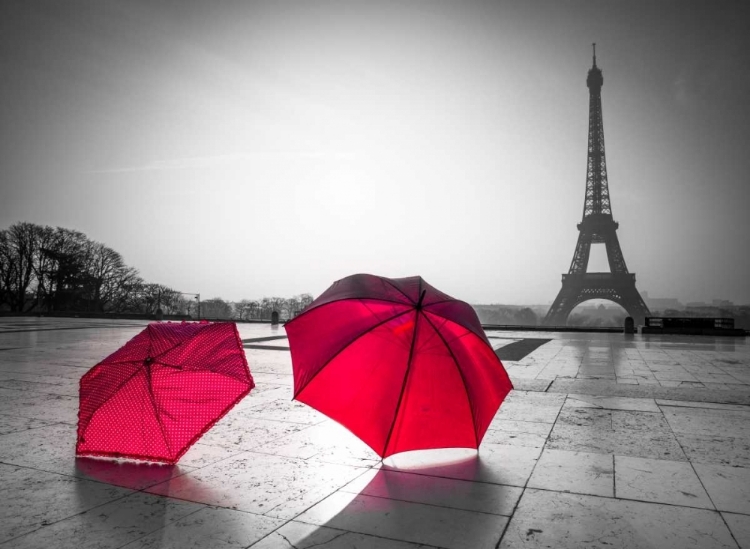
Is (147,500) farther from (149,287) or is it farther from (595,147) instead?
(595,147)

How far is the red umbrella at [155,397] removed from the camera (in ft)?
12.0

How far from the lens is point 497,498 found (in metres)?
3.38

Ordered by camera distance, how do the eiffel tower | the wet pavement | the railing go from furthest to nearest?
the eiffel tower, the railing, the wet pavement

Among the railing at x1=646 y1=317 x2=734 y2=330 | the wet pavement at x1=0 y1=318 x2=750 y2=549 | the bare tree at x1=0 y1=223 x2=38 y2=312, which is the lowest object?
the wet pavement at x1=0 y1=318 x2=750 y2=549

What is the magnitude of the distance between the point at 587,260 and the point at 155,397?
55.3m

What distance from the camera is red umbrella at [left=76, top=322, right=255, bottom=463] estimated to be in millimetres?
3652

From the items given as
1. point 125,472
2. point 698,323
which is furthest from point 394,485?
point 698,323

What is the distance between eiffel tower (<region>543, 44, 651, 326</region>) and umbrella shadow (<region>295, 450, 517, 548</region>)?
4880cm

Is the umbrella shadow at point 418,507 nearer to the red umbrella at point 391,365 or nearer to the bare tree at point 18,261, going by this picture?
the red umbrella at point 391,365

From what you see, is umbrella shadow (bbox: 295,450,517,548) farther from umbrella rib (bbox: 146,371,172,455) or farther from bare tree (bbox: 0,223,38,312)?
bare tree (bbox: 0,223,38,312)

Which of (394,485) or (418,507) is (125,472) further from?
(418,507)

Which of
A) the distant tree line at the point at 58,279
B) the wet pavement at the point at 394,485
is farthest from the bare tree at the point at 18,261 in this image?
the wet pavement at the point at 394,485

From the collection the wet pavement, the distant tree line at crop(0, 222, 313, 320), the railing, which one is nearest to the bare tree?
the distant tree line at crop(0, 222, 313, 320)

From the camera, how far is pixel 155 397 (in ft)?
11.8
